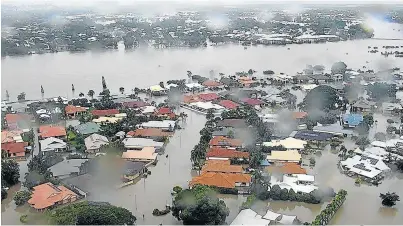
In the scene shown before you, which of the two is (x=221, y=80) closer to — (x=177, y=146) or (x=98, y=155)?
(x=177, y=146)

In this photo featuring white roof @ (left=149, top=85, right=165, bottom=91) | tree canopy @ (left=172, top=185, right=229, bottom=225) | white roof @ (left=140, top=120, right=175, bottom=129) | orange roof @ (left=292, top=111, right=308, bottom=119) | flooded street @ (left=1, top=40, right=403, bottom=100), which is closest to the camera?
tree canopy @ (left=172, top=185, right=229, bottom=225)

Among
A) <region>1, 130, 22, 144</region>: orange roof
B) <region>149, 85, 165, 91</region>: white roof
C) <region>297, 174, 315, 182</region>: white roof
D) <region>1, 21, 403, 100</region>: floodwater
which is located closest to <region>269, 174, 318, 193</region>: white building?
<region>297, 174, 315, 182</region>: white roof

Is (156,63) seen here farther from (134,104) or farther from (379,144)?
(379,144)

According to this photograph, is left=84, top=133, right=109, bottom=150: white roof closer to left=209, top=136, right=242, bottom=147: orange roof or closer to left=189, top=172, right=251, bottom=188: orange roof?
left=209, top=136, right=242, bottom=147: orange roof

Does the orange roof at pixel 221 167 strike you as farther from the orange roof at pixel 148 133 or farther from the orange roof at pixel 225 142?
the orange roof at pixel 148 133

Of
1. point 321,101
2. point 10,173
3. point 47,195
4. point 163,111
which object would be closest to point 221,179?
point 47,195
